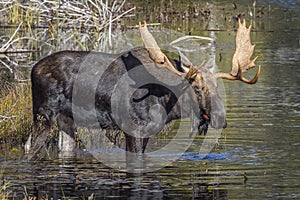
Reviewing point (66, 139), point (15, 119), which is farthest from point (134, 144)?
point (15, 119)

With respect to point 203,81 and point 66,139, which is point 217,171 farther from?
point 66,139

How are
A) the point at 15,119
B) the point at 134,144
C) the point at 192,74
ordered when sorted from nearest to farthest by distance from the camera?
the point at 192,74 < the point at 134,144 < the point at 15,119

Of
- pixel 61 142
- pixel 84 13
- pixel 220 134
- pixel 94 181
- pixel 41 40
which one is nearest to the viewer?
pixel 94 181

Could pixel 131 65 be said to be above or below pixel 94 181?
above

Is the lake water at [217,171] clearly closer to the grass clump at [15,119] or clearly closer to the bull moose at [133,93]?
the bull moose at [133,93]

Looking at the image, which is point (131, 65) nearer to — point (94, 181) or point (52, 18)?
point (94, 181)

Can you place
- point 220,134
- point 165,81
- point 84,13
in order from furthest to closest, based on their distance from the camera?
point 84,13
point 220,134
point 165,81

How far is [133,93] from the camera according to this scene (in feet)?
35.1

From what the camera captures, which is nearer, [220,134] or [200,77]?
[200,77]

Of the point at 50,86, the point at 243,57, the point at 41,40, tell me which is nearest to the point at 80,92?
the point at 50,86

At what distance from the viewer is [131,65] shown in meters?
10.9

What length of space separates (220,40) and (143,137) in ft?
51.3

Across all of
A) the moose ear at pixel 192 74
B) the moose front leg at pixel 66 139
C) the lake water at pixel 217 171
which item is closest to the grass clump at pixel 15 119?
the moose front leg at pixel 66 139

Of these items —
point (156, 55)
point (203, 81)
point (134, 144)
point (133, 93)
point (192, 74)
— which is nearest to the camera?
point (192, 74)
